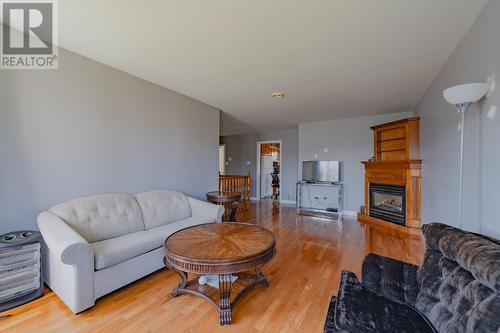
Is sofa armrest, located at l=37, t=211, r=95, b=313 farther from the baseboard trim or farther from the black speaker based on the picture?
the baseboard trim

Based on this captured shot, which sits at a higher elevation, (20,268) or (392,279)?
(392,279)

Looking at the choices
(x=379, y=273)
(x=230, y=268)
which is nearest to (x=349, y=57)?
(x=379, y=273)

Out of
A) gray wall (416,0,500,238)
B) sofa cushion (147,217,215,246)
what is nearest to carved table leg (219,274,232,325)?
sofa cushion (147,217,215,246)

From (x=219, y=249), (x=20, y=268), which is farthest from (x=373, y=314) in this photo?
(x=20, y=268)

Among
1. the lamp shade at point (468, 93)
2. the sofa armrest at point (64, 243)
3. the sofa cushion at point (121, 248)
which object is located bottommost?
the sofa cushion at point (121, 248)

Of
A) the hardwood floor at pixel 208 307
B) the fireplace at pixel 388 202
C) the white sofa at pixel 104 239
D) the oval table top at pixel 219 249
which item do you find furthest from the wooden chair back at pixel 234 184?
the fireplace at pixel 388 202

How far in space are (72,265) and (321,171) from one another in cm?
524

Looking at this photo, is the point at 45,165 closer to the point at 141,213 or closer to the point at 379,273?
the point at 141,213

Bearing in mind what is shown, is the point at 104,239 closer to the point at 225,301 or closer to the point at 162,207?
the point at 162,207

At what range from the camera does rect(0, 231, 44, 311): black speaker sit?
1.75m

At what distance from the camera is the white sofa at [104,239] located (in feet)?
5.60

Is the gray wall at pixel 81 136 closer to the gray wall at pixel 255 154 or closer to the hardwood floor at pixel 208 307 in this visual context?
the hardwood floor at pixel 208 307

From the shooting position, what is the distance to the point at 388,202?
452 cm

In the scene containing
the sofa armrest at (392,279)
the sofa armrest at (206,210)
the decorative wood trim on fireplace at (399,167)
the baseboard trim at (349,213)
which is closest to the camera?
the sofa armrest at (392,279)
